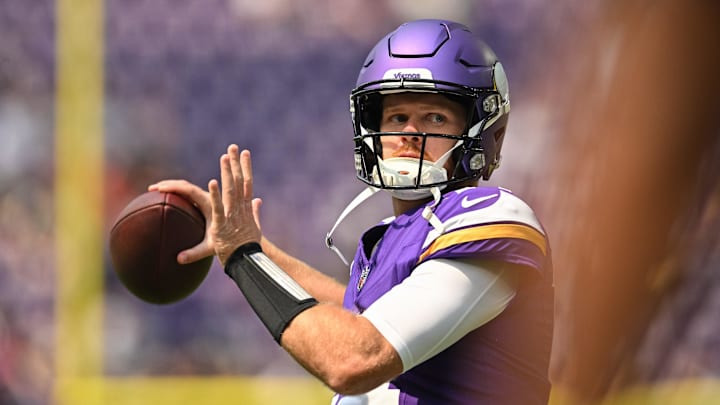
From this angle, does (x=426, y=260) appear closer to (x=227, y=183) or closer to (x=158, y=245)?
(x=227, y=183)

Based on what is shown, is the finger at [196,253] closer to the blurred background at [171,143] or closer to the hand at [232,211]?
the hand at [232,211]

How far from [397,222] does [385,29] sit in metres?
2.81

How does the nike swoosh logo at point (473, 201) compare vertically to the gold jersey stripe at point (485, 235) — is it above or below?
above

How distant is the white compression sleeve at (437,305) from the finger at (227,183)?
1.24 ft

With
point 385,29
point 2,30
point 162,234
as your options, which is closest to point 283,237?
point 385,29

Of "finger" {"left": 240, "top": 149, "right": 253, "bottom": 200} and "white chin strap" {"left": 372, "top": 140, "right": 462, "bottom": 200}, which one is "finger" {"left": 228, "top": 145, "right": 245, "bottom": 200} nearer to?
"finger" {"left": 240, "top": 149, "right": 253, "bottom": 200}

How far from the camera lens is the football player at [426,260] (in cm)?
168

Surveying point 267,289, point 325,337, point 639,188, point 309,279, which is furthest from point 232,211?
point 639,188

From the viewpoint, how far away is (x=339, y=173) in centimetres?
464

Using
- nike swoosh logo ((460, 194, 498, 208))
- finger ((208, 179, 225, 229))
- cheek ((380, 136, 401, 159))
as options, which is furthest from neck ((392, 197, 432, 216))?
finger ((208, 179, 225, 229))

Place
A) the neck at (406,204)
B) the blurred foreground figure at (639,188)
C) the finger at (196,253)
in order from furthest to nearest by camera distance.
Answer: the finger at (196,253) → the neck at (406,204) → the blurred foreground figure at (639,188)

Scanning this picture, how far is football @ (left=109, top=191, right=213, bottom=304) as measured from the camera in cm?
230

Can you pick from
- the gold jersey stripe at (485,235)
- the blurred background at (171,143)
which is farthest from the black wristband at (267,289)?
the blurred background at (171,143)

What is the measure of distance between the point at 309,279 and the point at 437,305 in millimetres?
864
